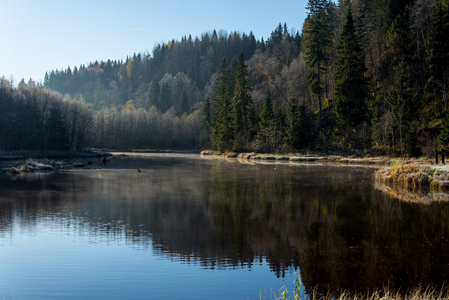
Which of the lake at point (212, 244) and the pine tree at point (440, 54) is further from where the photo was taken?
the pine tree at point (440, 54)

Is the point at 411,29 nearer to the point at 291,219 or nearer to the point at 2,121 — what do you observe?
the point at 291,219

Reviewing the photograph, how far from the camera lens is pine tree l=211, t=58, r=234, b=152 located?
83375 millimetres

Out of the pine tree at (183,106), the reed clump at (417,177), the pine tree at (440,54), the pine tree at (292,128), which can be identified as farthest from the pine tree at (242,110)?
the pine tree at (183,106)

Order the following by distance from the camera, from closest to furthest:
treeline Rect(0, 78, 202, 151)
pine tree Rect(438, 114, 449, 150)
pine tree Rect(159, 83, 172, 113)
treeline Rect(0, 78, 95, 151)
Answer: pine tree Rect(438, 114, 449, 150), treeline Rect(0, 78, 95, 151), treeline Rect(0, 78, 202, 151), pine tree Rect(159, 83, 172, 113)

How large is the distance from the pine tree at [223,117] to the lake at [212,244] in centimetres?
5934

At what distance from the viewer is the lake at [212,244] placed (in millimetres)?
9414

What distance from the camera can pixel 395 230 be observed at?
48.8 feet

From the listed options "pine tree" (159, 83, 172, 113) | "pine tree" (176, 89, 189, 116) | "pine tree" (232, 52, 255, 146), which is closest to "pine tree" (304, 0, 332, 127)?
"pine tree" (232, 52, 255, 146)

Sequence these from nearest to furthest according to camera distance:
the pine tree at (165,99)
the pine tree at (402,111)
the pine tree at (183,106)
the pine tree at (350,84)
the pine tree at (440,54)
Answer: the pine tree at (402,111)
the pine tree at (440,54)
the pine tree at (350,84)
the pine tree at (183,106)
the pine tree at (165,99)

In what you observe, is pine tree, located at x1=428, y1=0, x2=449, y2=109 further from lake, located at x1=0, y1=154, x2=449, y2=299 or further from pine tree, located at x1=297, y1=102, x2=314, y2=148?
lake, located at x1=0, y1=154, x2=449, y2=299

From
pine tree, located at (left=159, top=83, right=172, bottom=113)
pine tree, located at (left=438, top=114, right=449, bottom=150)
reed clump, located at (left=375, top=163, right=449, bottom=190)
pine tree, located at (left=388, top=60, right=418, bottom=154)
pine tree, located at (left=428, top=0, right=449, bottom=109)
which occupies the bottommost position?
reed clump, located at (left=375, top=163, right=449, bottom=190)

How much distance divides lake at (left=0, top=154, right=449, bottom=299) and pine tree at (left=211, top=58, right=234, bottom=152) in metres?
59.3

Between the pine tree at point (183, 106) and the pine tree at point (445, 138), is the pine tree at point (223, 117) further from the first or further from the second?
the pine tree at point (445, 138)

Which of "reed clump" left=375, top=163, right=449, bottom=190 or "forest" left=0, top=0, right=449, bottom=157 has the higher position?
"forest" left=0, top=0, right=449, bottom=157
